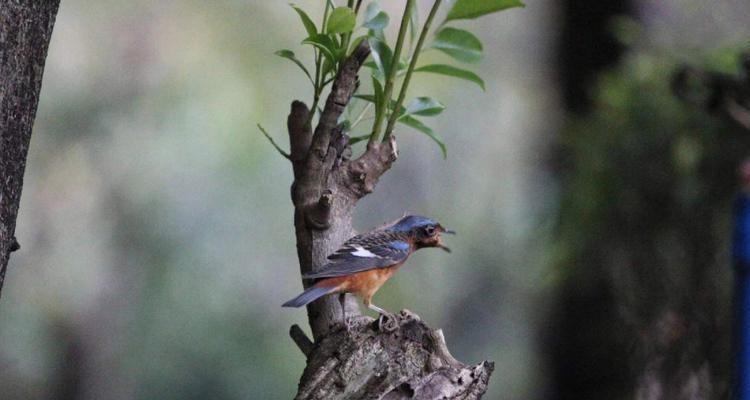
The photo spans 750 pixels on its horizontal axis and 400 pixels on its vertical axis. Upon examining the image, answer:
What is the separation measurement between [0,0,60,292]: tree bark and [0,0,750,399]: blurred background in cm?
231

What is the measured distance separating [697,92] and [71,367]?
112 inches

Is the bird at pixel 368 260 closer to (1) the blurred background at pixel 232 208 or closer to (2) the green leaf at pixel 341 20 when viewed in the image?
(2) the green leaf at pixel 341 20

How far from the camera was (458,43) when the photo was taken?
161 cm

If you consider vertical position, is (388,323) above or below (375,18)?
below

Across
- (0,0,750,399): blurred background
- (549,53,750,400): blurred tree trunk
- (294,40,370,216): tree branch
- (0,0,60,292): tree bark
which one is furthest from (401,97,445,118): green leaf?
(0,0,750,399): blurred background

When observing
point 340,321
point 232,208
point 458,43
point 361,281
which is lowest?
point 340,321

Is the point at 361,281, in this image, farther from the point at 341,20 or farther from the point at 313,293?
the point at 341,20

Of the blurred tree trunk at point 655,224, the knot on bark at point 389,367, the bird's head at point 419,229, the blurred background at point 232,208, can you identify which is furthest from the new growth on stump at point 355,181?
the blurred background at point 232,208

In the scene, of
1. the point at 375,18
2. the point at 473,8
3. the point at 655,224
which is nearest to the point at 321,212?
the point at 375,18

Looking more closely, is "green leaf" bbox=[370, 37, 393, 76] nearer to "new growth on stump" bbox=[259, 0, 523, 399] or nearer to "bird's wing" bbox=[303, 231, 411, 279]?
"new growth on stump" bbox=[259, 0, 523, 399]

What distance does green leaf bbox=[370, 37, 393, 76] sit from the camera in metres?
1.47

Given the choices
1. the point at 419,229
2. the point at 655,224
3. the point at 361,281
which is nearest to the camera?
the point at 361,281

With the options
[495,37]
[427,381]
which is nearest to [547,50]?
[495,37]

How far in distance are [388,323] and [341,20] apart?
452 mm
